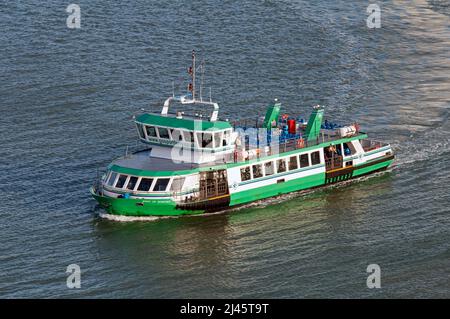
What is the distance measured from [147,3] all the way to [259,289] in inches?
2426

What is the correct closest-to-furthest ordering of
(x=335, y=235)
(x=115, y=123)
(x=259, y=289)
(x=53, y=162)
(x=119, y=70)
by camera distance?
(x=259, y=289), (x=335, y=235), (x=53, y=162), (x=115, y=123), (x=119, y=70)

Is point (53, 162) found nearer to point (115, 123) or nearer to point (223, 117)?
point (115, 123)

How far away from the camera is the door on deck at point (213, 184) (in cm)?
7588

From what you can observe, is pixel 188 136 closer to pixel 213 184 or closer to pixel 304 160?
pixel 213 184

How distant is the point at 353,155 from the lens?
83.3 m

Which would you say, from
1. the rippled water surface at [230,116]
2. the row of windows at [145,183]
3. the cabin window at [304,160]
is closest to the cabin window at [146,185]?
the row of windows at [145,183]

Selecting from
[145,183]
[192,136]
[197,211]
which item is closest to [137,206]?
[145,183]

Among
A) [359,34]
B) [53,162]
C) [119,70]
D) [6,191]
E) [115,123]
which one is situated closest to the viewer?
[6,191]

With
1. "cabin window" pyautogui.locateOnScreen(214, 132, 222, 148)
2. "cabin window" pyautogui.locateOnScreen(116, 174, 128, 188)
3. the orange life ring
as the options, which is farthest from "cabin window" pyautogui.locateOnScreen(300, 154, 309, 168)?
"cabin window" pyautogui.locateOnScreen(116, 174, 128, 188)

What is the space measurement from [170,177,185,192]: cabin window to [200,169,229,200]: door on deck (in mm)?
1514

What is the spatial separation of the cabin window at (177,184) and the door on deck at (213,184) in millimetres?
1514

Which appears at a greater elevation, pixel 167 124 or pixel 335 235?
pixel 167 124

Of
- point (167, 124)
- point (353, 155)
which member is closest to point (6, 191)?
point (167, 124)

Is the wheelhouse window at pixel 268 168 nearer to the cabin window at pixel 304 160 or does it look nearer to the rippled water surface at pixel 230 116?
the rippled water surface at pixel 230 116
